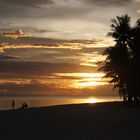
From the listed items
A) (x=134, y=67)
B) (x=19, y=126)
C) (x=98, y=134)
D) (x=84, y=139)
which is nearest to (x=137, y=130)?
(x=98, y=134)

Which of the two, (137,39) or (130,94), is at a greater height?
(137,39)

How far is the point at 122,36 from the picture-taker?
54.2 meters

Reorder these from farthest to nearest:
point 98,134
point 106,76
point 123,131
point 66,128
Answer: point 106,76 → point 66,128 → point 123,131 → point 98,134

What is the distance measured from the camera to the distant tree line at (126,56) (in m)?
52.2

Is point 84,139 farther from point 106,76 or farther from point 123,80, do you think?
point 106,76

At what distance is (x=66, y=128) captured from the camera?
26859 millimetres

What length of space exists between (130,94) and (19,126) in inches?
1087

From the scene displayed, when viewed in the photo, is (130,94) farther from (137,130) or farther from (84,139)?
(84,139)

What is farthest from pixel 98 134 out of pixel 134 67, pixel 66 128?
pixel 134 67

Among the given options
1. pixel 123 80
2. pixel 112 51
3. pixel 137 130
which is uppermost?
pixel 112 51

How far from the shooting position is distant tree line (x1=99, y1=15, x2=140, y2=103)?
52.2m

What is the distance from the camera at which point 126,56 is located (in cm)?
5359

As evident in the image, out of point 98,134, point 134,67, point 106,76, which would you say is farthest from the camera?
point 106,76

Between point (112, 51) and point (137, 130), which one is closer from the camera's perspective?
point (137, 130)
